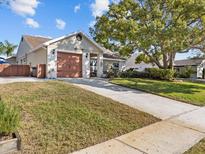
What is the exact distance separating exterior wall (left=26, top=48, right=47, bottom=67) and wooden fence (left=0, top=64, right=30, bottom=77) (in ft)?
3.51

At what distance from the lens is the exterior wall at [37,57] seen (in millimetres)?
18030

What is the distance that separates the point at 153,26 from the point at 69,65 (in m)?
8.13

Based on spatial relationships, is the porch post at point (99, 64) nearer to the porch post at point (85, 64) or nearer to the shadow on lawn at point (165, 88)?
the porch post at point (85, 64)

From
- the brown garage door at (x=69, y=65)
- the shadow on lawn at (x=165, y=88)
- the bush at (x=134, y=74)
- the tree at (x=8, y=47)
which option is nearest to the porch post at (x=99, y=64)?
the brown garage door at (x=69, y=65)

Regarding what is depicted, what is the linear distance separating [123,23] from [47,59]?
7217 mm

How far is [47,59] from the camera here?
1714 cm

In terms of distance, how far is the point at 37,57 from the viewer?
1952 centimetres

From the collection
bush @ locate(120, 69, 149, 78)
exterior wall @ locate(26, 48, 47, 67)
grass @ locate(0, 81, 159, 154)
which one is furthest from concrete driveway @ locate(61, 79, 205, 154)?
bush @ locate(120, 69, 149, 78)

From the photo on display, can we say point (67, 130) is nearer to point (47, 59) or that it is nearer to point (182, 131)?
point (182, 131)

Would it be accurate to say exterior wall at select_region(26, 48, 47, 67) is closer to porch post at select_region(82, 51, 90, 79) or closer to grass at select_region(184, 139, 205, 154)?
porch post at select_region(82, 51, 90, 79)

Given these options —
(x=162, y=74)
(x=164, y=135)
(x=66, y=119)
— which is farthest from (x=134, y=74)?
(x=66, y=119)

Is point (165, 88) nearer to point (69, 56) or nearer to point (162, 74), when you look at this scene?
point (162, 74)

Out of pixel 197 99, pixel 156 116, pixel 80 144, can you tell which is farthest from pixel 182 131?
pixel 197 99

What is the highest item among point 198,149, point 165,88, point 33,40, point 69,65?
point 33,40
